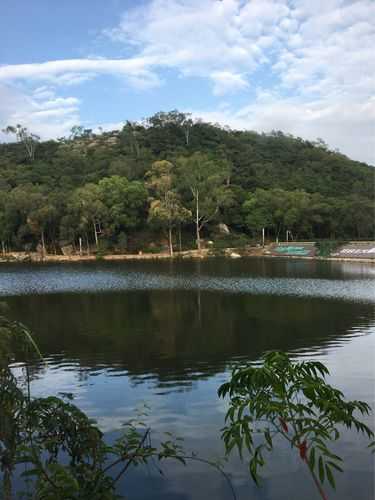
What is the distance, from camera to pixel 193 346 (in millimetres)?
14383

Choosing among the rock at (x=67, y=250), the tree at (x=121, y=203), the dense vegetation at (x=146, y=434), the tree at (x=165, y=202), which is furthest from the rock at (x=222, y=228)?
the dense vegetation at (x=146, y=434)

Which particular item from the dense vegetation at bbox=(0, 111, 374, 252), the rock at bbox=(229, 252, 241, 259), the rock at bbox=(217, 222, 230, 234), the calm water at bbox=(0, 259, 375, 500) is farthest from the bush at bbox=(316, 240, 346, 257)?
the calm water at bbox=(0, 259, 375, 500)

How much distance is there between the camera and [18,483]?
659 cm

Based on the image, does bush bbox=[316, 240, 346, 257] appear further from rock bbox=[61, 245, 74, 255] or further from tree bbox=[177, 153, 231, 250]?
rock bbox=[61, 245, 74, 255]

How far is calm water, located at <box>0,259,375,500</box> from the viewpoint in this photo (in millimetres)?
6746

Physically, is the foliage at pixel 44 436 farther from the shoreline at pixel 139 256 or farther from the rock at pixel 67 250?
the rock at pixel 67 250

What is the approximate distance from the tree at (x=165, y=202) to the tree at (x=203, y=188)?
2.09 meters

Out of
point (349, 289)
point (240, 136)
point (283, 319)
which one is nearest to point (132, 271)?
point (349, 289)

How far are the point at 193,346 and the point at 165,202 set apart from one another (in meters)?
41.0

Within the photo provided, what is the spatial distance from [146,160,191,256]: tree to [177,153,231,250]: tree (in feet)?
6.85

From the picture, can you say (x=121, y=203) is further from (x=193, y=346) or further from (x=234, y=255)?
(x=193, y=346)

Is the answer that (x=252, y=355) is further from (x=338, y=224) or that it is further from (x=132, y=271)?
(x=338, y=224)

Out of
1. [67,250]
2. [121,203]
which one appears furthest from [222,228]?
[67,250]

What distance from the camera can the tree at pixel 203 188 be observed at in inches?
2208
